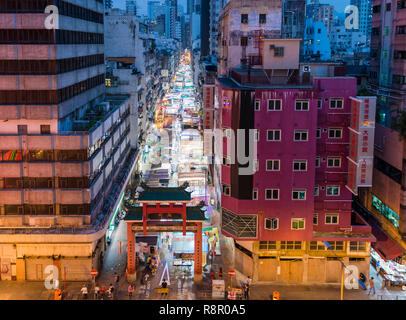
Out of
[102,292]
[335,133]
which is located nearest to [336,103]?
[335,133]

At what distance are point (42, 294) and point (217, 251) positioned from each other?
1997cm

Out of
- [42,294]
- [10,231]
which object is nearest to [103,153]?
[10,231]

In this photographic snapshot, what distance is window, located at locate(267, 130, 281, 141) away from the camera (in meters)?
45.9

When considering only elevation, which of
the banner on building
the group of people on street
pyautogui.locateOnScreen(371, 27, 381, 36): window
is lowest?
the group of people on street

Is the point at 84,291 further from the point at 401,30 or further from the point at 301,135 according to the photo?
the point at 401,30

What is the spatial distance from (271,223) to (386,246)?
12915 millimetres

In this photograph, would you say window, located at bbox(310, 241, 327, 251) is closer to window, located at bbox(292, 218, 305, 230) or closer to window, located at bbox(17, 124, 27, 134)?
window, located at bbox(292, 218, 305, 230)

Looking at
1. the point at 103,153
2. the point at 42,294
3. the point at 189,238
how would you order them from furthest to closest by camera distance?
the point at 189,238 → the point at 103,153 → the point at 42,294

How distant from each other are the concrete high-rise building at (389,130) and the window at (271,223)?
38.7ft

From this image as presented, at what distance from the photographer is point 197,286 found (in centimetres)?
→ 4734

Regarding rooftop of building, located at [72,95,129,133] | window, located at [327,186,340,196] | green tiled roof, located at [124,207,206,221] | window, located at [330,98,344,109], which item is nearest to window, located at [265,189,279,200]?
window, located at [327,186,340,196]

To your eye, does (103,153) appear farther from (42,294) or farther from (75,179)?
(42,294)

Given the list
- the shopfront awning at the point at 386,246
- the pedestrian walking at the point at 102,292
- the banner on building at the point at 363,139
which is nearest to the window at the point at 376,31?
the banner on building at the point at 363,139

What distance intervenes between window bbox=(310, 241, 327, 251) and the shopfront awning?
22.2ft
